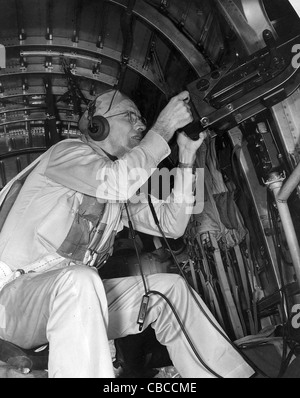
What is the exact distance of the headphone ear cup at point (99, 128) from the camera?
2.74 metres

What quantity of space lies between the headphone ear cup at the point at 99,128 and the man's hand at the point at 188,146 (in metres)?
0.43

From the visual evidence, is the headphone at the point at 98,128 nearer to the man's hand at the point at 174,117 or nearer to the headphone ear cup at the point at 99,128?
the headphone ear cup at the point at 99,128

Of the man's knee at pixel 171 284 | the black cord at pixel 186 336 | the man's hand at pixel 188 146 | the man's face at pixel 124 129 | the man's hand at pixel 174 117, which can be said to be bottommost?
the black cord at pixel 186 336

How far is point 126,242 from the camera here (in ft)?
14.4

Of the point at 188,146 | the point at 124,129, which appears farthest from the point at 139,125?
the point at 188,146

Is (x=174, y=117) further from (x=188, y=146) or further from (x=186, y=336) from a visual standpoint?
(x=186, y=336)

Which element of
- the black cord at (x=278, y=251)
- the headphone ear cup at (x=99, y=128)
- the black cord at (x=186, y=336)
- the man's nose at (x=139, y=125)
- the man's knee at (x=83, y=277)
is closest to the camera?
the man's knee at (x=83, y=277)

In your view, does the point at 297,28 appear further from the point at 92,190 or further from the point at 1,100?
the point at 1,100

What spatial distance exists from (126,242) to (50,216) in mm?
2050

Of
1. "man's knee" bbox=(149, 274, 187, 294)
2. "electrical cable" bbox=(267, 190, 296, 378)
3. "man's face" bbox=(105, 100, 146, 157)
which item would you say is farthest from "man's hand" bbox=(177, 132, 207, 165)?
"man's knee" bbox=(149, 274, 187, 294)

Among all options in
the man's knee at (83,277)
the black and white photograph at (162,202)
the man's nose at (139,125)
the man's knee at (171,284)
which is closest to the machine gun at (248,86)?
the black and white photograph at (162,202)

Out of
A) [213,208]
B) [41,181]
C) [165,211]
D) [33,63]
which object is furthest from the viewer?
[33,63]

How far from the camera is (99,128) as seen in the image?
275cm
